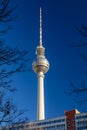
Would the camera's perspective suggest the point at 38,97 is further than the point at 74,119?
Yes

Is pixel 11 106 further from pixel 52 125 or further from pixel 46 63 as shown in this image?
pixel 46 63

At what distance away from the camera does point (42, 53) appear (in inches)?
6649

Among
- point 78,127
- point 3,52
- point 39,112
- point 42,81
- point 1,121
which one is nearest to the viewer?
point 3,52

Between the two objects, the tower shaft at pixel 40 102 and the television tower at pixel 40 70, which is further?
the television tower at pixel 40 70

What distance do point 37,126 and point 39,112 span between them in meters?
15.7

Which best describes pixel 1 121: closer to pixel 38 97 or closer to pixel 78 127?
pixel 78 127

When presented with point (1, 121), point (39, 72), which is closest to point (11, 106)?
point (1, 121)

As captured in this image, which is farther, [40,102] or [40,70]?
[40,70]

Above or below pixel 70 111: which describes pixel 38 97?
above

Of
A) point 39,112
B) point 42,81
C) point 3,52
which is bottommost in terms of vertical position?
point 3,52

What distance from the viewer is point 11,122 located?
54.7 feet

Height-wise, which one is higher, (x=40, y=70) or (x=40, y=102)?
(x=40, y=70)

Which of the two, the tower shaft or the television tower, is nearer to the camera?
the tower shaft

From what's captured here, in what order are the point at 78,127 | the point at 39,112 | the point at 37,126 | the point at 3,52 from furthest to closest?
the point at 39,112 → the point at 37,126 → the point at 78,127 → the point at 3,52
